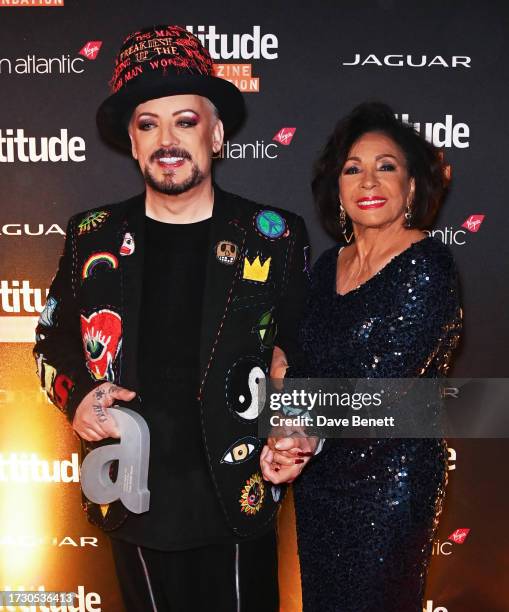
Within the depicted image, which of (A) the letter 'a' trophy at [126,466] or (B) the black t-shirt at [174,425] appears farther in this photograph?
(B) the black t-shirt at [174,425]

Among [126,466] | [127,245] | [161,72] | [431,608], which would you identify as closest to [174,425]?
[126,466]

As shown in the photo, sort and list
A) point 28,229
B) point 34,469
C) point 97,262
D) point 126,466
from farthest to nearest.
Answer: point 34,469
point 28,229
point 97,262
point 126,466

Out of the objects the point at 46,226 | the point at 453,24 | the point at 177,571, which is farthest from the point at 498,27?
the point at 177,571

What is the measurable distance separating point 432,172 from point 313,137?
0.79m

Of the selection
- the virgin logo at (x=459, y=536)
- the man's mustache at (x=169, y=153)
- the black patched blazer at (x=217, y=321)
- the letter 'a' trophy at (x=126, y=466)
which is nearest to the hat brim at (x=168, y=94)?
the man's mustache at (x=169, y=153)

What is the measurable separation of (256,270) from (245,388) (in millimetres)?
365

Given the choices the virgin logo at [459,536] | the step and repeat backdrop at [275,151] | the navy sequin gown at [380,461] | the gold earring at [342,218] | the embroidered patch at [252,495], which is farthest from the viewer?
the virgin logo at [459,536]

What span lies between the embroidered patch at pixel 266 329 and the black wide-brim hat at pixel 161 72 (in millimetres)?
722

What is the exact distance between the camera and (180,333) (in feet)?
6.13

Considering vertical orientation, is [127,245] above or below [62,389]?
above

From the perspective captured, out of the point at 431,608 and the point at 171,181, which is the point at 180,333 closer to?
the point at 171,181

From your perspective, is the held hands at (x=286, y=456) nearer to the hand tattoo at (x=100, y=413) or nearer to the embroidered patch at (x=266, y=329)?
the embroidered patch at (x=266, y=329)

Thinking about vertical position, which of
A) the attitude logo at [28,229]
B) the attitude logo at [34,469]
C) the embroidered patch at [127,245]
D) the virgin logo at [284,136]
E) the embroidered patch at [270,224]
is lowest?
the attitude logo at [34,469]

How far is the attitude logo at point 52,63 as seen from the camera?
2.64 metres
